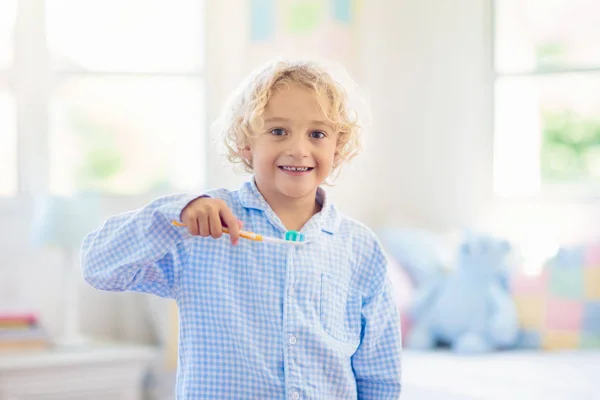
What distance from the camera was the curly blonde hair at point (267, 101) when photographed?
1.20 m

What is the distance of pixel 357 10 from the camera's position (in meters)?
3.05

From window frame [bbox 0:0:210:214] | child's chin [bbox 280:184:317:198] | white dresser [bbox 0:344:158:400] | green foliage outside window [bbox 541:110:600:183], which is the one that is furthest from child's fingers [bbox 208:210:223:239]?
green foliage outside window [bbox 541:110:600:183]

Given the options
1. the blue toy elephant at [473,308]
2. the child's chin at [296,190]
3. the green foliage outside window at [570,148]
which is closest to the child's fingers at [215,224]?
the child's chin at [296,190]

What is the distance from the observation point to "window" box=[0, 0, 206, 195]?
9.13 ft

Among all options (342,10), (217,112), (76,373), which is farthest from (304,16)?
(76,373)

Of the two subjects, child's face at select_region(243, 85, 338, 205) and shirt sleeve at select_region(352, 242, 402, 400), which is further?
shirt sleeve at select_region(352, 242, 402, 400)

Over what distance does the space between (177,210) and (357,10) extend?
2136 mm

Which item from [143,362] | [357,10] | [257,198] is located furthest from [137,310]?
[257,198]

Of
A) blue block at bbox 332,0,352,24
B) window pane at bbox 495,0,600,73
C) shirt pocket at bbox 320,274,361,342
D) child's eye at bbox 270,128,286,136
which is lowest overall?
shirt pocket at bbox 320,274,361,342

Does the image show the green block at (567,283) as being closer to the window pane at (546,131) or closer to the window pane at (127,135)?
the window pane at (546,131)

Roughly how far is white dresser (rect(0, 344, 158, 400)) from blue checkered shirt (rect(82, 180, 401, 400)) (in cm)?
135

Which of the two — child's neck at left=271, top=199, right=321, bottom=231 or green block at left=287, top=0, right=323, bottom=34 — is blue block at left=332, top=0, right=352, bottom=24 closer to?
green block at left=287, top=0, right=323, bottom=34

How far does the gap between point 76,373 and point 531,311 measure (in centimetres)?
137

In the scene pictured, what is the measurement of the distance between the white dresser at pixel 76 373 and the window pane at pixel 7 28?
39.3 inches
